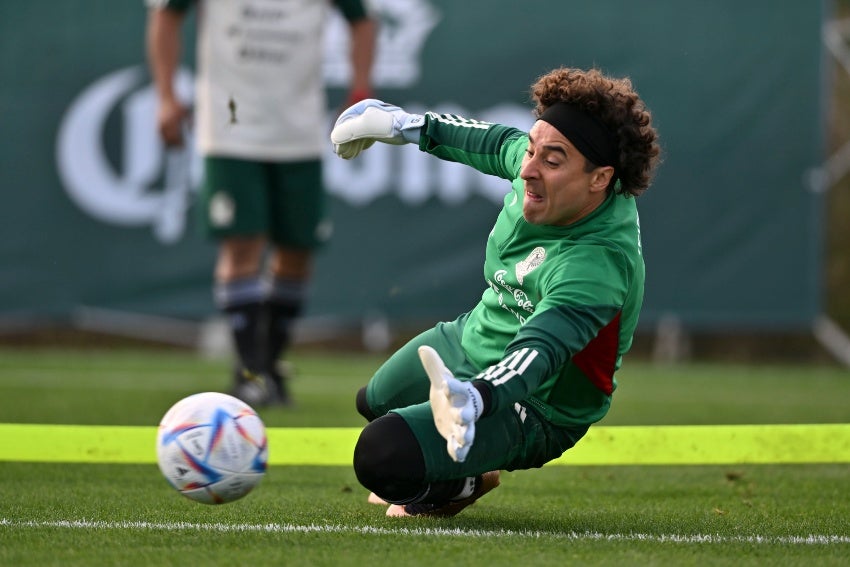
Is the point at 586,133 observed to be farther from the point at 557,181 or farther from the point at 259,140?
the point at 259,140

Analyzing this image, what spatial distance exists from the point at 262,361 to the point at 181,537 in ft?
10.1

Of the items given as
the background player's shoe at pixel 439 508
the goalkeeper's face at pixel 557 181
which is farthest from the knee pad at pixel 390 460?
the goalkeeper's face at pixel 557 181

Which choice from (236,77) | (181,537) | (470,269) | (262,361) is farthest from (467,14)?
(181,537)

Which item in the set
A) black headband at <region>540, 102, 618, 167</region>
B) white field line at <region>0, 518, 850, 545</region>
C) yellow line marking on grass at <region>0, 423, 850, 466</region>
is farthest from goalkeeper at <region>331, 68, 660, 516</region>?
yellow line marking on grass at <region>0, 423, 850, 466</region>

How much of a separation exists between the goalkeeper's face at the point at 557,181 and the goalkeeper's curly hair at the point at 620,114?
60 millimetres

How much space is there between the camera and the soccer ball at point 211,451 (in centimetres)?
323

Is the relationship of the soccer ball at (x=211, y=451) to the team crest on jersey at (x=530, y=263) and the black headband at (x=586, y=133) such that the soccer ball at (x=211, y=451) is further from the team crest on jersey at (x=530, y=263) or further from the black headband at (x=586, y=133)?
the black headband at (x=586, y=133)

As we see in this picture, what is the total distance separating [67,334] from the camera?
10.0 m

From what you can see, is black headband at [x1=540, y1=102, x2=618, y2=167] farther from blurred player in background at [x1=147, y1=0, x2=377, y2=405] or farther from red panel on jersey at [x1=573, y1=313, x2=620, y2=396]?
blurred player in background at [x1=147, y1=0, x2=377, y2=405]

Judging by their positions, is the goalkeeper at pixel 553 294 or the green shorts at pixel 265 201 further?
the green shorts at pixel 265 201

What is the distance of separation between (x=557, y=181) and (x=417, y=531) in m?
0.88

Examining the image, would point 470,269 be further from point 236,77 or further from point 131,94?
point 236,77

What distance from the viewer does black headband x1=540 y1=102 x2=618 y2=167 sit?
127 inches

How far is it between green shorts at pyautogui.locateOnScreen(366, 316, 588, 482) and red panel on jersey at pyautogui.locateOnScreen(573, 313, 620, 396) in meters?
0.15
